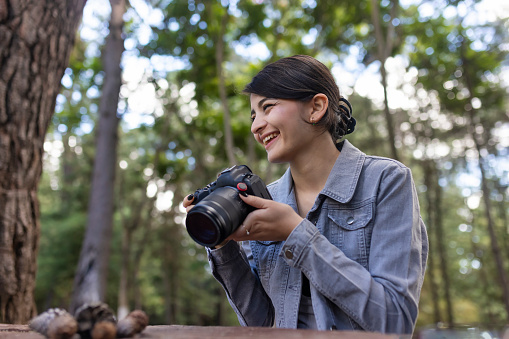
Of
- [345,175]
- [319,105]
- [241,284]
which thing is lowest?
[241,284]

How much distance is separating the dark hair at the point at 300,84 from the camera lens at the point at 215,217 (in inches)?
18.8

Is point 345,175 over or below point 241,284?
over

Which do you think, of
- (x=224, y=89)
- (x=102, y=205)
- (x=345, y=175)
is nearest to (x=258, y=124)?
(x=345, y=175)

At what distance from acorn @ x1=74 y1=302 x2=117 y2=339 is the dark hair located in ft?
3.22

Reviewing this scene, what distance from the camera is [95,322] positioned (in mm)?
909

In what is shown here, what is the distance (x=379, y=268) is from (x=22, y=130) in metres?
1.71

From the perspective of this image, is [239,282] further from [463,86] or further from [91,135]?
[91,135]

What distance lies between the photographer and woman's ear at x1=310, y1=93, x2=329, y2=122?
5.24 ft

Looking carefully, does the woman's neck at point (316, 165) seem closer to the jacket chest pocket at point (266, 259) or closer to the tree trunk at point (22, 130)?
the jacket chest pocket at point (266, 259)

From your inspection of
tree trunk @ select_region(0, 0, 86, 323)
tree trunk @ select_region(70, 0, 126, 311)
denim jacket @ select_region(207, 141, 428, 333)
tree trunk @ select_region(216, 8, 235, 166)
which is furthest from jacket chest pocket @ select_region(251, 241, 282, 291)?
tree trunk @ select_region(216, 8, 235, 166)

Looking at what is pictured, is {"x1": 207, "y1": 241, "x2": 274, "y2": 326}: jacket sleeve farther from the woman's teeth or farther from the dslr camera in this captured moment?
the woman's teeth

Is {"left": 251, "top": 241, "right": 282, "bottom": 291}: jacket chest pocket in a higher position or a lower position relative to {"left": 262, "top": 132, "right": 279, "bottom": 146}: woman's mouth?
lower

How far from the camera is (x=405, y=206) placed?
1.39m

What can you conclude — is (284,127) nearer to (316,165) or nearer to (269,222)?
(316,165)
